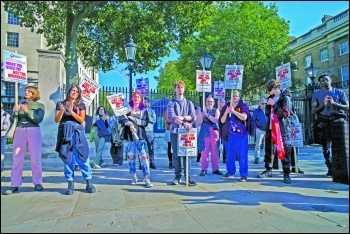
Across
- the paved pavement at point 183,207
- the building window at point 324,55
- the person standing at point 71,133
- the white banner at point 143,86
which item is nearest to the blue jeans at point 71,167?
the person standing at point 71,133

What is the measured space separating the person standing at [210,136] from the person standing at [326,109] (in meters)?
2.09

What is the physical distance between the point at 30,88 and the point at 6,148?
2.68m

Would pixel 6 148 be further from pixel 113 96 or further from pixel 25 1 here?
pixel 25 1

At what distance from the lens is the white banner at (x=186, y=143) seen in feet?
16.3

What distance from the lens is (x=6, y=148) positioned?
648cm

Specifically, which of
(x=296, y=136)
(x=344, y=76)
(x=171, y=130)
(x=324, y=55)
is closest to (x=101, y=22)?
(x=171, y=130)

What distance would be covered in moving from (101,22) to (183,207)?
268 cm

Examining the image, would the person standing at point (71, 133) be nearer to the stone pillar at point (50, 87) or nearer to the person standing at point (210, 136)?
the person standing at point (210, 136)

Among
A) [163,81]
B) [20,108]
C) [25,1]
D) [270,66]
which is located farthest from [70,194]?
[163,81]

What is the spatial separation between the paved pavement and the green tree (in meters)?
1.98

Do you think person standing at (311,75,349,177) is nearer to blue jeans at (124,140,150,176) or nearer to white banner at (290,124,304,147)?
white banner at (290,124,304,147)

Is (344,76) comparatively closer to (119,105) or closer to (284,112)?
(284,112)

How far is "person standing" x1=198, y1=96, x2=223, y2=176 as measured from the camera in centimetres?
617

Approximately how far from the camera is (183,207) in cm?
362
